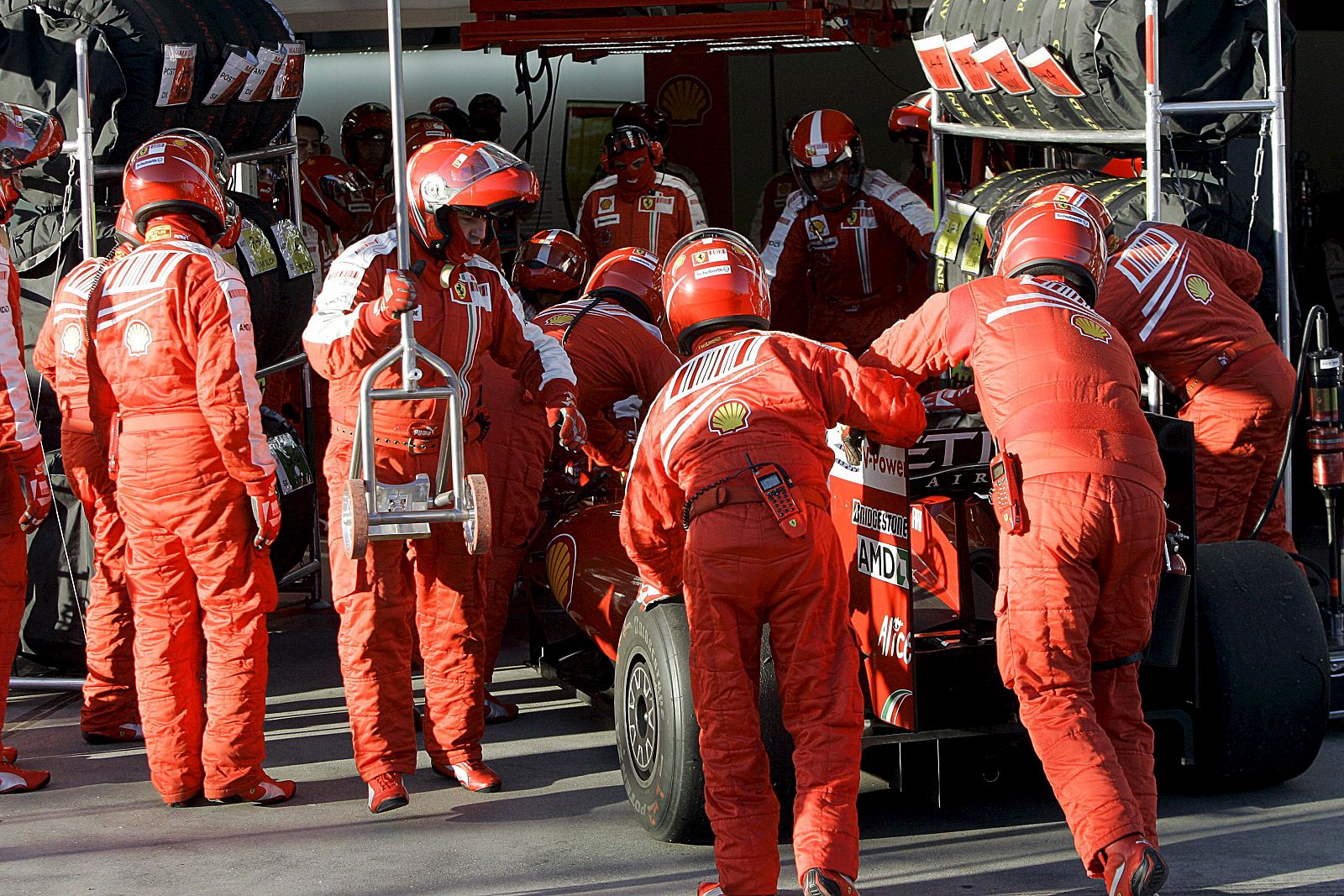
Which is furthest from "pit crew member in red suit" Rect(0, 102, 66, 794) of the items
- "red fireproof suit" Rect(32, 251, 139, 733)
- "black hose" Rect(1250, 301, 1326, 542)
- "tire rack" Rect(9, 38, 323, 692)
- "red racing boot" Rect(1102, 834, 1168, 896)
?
"black hose" Rect(1250, 301, 1326, 542)

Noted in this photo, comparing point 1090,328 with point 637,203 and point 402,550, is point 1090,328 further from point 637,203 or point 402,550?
point 637,203

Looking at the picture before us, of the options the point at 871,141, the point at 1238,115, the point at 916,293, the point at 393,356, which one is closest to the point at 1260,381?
the point at 1238,115

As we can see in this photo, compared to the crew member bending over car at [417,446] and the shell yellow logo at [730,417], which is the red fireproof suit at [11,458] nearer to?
the crew member bending over car at [417,446]

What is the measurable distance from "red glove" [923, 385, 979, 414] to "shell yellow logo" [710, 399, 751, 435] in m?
0.80

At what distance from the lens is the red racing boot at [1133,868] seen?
3.78m

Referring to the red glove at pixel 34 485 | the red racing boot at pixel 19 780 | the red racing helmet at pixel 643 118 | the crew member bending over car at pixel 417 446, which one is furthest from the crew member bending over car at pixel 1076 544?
the red racing helmet at pixel 643 118

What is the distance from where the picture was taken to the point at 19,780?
206 inches

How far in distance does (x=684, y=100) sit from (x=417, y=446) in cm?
803

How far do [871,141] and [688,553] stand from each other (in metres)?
8.97

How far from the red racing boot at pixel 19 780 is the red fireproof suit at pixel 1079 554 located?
313 cm

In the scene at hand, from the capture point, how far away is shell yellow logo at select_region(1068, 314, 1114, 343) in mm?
4191

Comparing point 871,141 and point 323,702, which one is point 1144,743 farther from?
point 871,141

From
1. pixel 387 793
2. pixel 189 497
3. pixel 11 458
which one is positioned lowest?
pixel 387 793

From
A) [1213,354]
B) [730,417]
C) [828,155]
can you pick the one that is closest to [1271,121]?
[1213,354]
